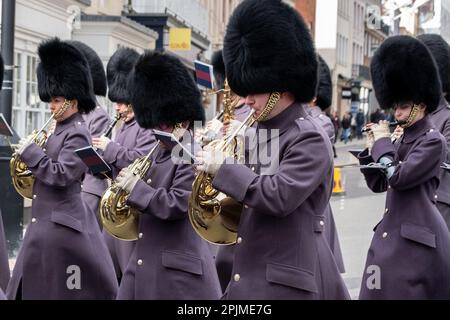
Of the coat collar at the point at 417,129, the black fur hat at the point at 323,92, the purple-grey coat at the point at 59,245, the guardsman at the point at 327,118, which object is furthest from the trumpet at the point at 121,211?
the black fur hat at the point at 323,92

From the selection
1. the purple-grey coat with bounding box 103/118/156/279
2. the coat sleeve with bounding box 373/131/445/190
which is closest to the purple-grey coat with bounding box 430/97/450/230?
the coat sleeve with bounding box 373/131/445/190

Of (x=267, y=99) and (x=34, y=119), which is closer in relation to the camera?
(x=267, y=99)

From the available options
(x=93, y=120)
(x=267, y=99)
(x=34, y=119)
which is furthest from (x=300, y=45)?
(x=34, y=119)

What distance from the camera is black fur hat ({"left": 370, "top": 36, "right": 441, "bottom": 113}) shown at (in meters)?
6.00

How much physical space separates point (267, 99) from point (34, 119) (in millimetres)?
11310

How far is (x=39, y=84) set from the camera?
23.5 feet

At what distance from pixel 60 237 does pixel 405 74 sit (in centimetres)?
236

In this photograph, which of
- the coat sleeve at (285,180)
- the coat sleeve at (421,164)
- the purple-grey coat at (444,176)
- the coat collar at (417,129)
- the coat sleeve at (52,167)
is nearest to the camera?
the coat sleeve at (285,180)

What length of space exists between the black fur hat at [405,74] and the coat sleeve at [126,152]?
1716 mm

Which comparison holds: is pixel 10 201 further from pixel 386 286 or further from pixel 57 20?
pixel 57 20

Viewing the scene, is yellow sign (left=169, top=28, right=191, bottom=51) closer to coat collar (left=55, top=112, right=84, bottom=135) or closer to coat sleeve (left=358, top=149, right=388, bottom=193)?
coat collar (left=55, top=112, right=84, bottom=135)

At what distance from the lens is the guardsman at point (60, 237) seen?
633cm

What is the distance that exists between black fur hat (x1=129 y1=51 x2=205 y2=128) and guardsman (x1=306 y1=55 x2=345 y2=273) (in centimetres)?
184

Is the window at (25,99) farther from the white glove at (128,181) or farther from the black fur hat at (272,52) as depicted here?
the black fur hat at (272,52)
